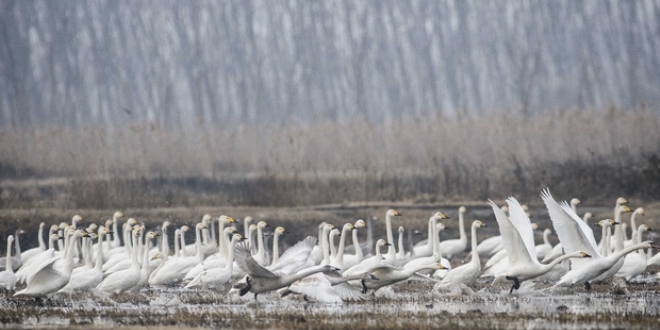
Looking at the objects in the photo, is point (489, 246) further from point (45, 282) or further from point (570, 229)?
point (45, 282)

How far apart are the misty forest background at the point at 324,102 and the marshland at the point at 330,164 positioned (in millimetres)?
102

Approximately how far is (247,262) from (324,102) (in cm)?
2584

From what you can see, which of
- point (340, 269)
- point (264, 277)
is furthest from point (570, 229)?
point (264, 277)

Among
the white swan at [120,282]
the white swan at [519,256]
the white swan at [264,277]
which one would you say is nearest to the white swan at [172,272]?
the white swan at [120,282]

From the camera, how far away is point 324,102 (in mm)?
39281

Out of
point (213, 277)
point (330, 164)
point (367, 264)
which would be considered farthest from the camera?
point (330, 164)

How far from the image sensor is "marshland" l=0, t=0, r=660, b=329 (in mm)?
15250

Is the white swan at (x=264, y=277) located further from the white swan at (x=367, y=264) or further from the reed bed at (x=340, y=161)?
the reed bed at (x=340, y=161)

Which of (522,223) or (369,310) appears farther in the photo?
(522,223)

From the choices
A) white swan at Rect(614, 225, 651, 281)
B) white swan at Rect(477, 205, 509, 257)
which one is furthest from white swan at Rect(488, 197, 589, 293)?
white swan at Rect(477, 205, 509, 257)

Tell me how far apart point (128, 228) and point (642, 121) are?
19541 mm

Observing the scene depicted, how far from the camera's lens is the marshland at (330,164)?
50.0 ft

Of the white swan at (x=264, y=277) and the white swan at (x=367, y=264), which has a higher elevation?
the white swan at (x=264, y=277)

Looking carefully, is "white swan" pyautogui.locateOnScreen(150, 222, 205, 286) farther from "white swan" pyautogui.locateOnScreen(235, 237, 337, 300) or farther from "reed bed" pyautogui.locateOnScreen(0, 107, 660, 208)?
"reed bed" pyautogui.locateOnScreen(0, 107, 660, 208)
